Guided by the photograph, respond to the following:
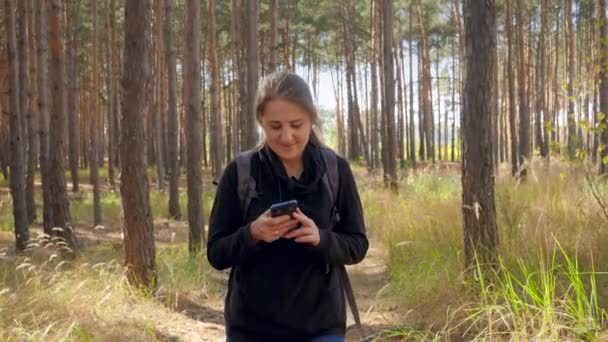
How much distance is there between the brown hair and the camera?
1871 millimetres

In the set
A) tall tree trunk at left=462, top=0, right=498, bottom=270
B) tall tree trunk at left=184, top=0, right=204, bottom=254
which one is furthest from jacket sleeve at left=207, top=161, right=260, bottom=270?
tall tree trunk at left=184, top=0, right=204, bottom=254

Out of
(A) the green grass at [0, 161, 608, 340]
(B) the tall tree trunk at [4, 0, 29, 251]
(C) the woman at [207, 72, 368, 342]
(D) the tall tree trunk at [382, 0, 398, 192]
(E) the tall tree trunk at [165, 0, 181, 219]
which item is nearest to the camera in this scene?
(C) the woman at [207, 72, 368, 342]

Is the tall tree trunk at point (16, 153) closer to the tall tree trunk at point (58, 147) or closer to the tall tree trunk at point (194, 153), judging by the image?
the tall tree trunk at point (58, 147)

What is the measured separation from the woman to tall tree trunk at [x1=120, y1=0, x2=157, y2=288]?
415cm

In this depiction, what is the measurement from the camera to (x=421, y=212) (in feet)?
27.0

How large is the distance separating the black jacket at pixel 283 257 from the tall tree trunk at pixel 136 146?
4159 millimetres

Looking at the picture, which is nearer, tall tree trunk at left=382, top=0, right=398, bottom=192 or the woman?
the woman

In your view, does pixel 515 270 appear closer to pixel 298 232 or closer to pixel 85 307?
pixel 85 307

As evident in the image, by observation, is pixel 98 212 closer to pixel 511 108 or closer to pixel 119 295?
pixel 119 295

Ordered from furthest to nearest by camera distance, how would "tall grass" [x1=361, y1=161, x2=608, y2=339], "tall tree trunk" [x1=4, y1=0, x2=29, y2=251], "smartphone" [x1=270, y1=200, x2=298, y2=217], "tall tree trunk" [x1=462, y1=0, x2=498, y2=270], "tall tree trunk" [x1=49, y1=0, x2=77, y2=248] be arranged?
1. "tall tree trunk" [x1=4, y1=0, x2=29, y2=251]
2. "tall tree trunk" [x1=49, y1=0, x2=77, y2=248]
3. "tall tree trunk" [x1=462, y1=0, x2=498, y2=270]
4. "tall grass" [x1=361, y1=161, x2=608, y2=339]
5. "smartphone" [x1=270, y1=200, x2=298, y2=217]

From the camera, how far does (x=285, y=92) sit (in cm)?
187

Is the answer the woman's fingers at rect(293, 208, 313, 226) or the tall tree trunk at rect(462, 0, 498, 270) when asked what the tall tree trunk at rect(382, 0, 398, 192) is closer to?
the tall tree trunk at rect(462, 0, 498, 270)

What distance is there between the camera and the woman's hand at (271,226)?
1679 millimetres

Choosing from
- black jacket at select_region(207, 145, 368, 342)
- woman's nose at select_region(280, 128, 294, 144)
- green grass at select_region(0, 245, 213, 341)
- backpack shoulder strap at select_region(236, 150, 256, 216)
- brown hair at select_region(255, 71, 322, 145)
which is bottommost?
green grass at select_region(0, 245, 213, 341)
